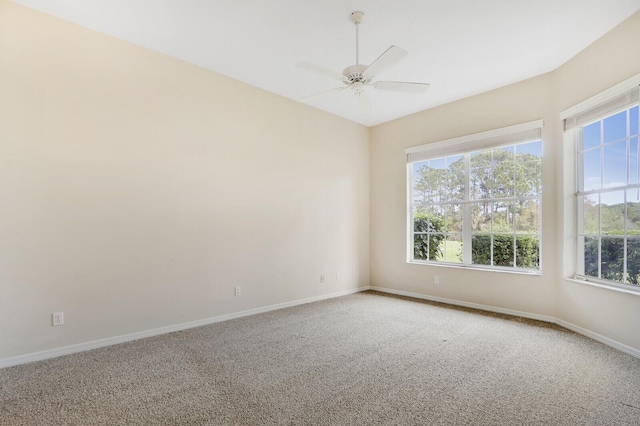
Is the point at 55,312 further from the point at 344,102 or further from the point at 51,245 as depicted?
the point at 344,102

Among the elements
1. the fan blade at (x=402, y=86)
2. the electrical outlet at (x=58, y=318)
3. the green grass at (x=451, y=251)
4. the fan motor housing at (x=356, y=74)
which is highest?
the fan motor housing at (x=356, y=74)

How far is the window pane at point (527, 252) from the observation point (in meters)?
3.95

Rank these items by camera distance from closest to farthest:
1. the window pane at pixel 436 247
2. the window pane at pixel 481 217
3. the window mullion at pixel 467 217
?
the window pane at pixel 481 217 < the window mullion at pixel 467 217 < the window pane at pixel 436 247

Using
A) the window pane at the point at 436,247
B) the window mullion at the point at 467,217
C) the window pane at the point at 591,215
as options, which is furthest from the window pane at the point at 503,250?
the window pane at the point at 591,215

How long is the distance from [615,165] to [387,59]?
8.33 feet

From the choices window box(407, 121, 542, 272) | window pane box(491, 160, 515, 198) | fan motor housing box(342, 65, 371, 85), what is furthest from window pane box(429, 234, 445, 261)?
fan motor housing box(342, 65, 371, 85)

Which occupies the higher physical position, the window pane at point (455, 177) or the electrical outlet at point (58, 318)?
the window pane at point (455, 177)

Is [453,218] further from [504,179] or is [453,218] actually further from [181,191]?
[181,191]

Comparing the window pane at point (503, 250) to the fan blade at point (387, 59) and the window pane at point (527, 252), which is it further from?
the fan blade at point (387, 59)

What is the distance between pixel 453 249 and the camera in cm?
471

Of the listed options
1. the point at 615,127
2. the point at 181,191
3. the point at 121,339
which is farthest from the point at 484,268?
the point at 121,339

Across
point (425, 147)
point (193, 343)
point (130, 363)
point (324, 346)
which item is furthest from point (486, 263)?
point (130, 363)

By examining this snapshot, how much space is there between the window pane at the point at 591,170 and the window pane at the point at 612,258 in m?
0.57

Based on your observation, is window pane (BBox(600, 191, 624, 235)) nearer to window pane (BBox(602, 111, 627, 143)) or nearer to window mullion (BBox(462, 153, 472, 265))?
window pane (BBox(602, 111, 627, 143))
